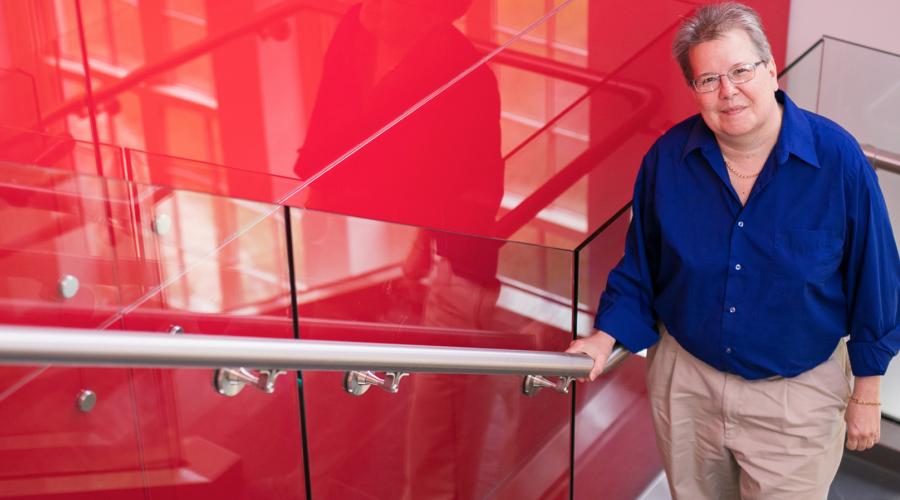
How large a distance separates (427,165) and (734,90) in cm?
110

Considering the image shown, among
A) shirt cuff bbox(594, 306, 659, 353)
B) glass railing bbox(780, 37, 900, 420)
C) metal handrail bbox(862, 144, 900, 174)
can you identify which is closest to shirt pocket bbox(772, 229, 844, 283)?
shirt cuff bbox(594, 306, 659, 353)

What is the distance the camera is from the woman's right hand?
2539 millimetres

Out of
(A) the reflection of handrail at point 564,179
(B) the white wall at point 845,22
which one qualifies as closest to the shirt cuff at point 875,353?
(A) the reflection of handrail at point 564,179

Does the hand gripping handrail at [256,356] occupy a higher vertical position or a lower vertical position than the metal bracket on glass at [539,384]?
higher

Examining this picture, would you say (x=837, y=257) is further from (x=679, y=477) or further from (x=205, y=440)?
(x=205, y=440)

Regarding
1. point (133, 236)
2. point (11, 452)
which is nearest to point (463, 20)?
point (133, 236)

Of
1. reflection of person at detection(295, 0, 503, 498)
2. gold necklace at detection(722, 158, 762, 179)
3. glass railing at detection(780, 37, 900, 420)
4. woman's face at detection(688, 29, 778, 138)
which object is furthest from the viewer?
glass railing at detection(780, 37, 900, 420)

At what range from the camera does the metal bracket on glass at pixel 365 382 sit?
2162mm

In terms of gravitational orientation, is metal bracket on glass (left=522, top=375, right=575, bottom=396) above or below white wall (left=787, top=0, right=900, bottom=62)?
below

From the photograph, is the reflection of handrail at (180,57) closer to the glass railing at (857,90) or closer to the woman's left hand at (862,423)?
the woman's left hand at (862,423)

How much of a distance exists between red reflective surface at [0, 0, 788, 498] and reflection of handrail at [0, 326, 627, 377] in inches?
7.7

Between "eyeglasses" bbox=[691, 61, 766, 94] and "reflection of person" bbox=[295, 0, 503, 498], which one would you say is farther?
"reflection of person" bbox=[295, 0, 503, 498]

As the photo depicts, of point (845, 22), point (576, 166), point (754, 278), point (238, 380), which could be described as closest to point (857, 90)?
point (845, 22)

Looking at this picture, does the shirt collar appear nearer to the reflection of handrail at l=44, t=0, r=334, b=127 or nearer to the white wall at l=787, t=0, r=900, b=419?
the reflection of handrail at l=44, t=0, r=334, b=127
